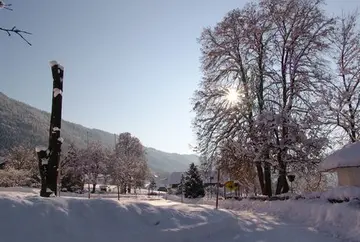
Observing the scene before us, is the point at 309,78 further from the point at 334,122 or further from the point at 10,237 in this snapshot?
the point at 10,237

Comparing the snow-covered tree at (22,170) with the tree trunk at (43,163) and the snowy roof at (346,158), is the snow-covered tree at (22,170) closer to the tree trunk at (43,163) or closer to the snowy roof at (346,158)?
the snowy roof at (346,158)

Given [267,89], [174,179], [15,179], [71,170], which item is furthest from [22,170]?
[174,179]

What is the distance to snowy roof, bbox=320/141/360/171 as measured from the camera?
1876 cm

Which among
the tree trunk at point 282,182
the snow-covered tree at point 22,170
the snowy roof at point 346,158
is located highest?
the snow-covered tree at point 22,170

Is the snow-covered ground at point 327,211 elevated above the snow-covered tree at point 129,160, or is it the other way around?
the snow-covered tree at point 129,160

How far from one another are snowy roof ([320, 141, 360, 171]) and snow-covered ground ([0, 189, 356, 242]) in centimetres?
789

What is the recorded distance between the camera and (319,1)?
27719mm

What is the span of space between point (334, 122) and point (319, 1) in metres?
8.96

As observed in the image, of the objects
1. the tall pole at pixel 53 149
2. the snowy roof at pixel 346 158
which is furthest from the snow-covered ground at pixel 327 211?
the tall pole at pixel 53 149

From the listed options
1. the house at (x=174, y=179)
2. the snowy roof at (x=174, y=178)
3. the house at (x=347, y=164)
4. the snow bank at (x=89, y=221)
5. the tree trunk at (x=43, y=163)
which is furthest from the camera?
the snowy roof at (x=174, y=178)

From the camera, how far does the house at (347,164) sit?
1888cm

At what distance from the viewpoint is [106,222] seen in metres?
8.84

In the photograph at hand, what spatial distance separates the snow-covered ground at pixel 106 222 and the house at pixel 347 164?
7958 millimetres

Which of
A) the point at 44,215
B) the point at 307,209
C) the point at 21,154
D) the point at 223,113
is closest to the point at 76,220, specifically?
the point at 44,215
